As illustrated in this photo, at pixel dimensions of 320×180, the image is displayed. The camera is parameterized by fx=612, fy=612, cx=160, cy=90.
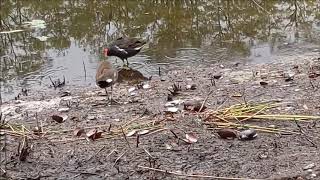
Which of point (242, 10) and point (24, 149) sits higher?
point (242, 10)

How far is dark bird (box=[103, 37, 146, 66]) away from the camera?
8.29 meters

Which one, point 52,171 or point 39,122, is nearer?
point 52,171

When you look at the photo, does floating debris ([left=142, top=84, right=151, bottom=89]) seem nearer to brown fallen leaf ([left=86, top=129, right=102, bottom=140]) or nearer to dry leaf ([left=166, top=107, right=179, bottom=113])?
dry leaf ([left=166, top=107, right=179, bottom=113])

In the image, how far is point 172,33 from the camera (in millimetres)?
9602

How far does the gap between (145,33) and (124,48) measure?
4.64ft

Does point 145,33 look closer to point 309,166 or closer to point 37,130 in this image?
point 37,130

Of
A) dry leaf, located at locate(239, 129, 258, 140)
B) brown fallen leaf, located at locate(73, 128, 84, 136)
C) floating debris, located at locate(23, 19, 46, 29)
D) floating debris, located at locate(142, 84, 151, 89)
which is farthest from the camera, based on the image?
floating debris, located at locate(23, 19, 46, 29)

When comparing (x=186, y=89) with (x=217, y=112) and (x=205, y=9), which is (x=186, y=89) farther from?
(x=205, y=9)

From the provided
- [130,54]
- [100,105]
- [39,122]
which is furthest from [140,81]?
[39,122]

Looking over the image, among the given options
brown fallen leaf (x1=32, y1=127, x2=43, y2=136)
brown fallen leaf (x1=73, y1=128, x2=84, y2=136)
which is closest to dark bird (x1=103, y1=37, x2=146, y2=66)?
brown fallen leaf (x1=32, y1=127, x2=43, y2=136)

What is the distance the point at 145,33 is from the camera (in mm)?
9633

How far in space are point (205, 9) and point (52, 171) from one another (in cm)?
623

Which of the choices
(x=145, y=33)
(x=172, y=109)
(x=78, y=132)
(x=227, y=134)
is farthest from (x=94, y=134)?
(x=145, y=33)

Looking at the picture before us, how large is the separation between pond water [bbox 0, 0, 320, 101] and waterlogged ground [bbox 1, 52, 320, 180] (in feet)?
3.19
